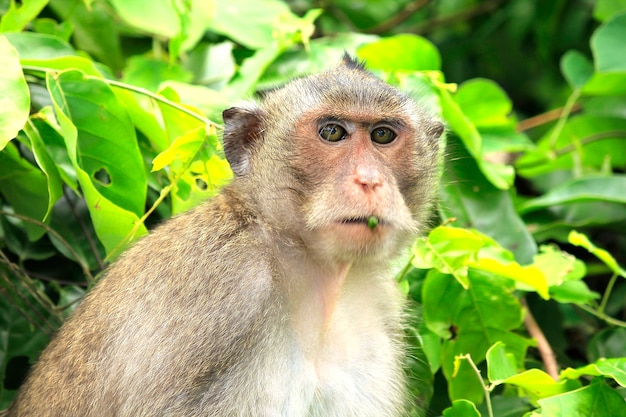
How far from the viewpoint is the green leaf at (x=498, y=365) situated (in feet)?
10.0

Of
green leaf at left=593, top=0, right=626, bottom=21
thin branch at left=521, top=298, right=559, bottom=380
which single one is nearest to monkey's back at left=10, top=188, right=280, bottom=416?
thin branch at left=521, top=298, right=559, bottom=380

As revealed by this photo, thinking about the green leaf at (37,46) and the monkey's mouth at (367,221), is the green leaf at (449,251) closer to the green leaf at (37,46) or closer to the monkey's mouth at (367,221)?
the monkey's mouth at (367,221)

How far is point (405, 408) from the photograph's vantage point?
3.37 meters

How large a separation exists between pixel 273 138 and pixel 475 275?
0.98m

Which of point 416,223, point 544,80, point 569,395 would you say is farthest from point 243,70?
point 544,80

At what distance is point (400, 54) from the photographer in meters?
4.45

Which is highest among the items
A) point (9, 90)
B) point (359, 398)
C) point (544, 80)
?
point (9, 90)

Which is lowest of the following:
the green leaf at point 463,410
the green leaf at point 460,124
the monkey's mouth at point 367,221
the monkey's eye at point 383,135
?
the green leaf at point 463,410

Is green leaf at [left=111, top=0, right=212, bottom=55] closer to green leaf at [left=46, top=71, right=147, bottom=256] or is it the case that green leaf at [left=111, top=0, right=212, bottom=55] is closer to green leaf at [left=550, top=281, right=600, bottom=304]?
green leaf at [left=46, top=71, right=147, bottom=256]

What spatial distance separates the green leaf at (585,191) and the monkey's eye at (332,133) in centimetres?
170

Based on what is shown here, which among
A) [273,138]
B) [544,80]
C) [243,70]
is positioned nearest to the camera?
[273,138]

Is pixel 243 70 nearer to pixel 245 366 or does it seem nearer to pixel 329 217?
pixel 329 217

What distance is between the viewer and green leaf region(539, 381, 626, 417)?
297 centimetres

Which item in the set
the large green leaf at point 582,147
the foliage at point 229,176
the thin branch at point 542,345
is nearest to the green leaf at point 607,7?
the foliage at point 229,176
